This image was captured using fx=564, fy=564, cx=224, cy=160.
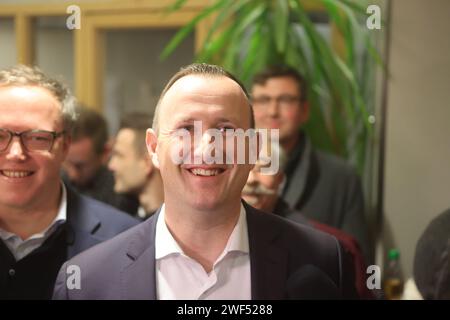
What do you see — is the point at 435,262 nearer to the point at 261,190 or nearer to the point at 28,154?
the point at 261,190

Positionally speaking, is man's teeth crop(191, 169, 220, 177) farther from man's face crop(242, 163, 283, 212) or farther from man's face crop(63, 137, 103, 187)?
man's face crop(63, 137, 103, 187)

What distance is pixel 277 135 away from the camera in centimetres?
104

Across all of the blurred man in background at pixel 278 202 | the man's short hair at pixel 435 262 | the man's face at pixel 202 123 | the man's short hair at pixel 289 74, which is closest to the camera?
the man's face at pixel 202 123

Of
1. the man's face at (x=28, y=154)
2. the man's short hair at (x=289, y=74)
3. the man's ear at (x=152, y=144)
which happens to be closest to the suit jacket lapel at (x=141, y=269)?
the man's ear at (x=152, y=144)

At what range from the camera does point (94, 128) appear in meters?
1.16

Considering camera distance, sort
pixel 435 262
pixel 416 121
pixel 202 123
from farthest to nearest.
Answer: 1. pixel 416 121
2. pixel 435 262
3. pixel 202 123

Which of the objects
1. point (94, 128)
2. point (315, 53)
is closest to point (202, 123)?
point (94, 128)

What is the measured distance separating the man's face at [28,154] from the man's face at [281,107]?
0.36 meters

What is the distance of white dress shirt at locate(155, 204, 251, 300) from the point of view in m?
0.91

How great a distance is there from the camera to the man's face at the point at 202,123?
0.87 meters

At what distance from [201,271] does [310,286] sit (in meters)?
0.19

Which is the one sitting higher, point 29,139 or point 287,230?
point 29,139

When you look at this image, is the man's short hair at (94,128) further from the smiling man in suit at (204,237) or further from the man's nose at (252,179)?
the man's nose at (252,179)

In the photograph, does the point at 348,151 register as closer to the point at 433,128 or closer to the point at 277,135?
the point at 433,128
